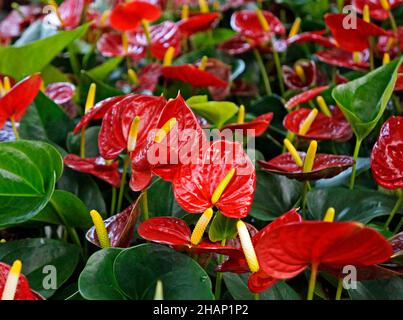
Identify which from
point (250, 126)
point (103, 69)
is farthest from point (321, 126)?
point (103, 69)

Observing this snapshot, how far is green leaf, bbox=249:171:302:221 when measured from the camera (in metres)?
0.67

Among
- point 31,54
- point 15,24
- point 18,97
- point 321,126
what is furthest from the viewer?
point 15,24

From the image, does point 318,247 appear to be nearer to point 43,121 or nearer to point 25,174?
point 25,174

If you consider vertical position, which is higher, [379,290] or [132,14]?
[132,14]

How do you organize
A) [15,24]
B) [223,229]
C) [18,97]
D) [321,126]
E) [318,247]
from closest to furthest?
[318,247], [223,229], [18,97], [321,126], [15,24]

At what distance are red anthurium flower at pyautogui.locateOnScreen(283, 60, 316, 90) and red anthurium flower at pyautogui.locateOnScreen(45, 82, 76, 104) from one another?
0.35 meters

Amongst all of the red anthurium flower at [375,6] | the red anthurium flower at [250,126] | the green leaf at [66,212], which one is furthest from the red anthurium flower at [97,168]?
the red anthurium flower at [375,6]

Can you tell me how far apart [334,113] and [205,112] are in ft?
0.59

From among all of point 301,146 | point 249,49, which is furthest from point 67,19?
point 301,146

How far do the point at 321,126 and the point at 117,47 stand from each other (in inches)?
18.0

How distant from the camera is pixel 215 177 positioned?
52cm

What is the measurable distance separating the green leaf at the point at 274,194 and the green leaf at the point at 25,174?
224 mm

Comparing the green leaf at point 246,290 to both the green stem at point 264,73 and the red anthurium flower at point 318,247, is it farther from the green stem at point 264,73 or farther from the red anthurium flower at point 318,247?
the green stem at point 264,73

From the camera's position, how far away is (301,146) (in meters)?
0.81
